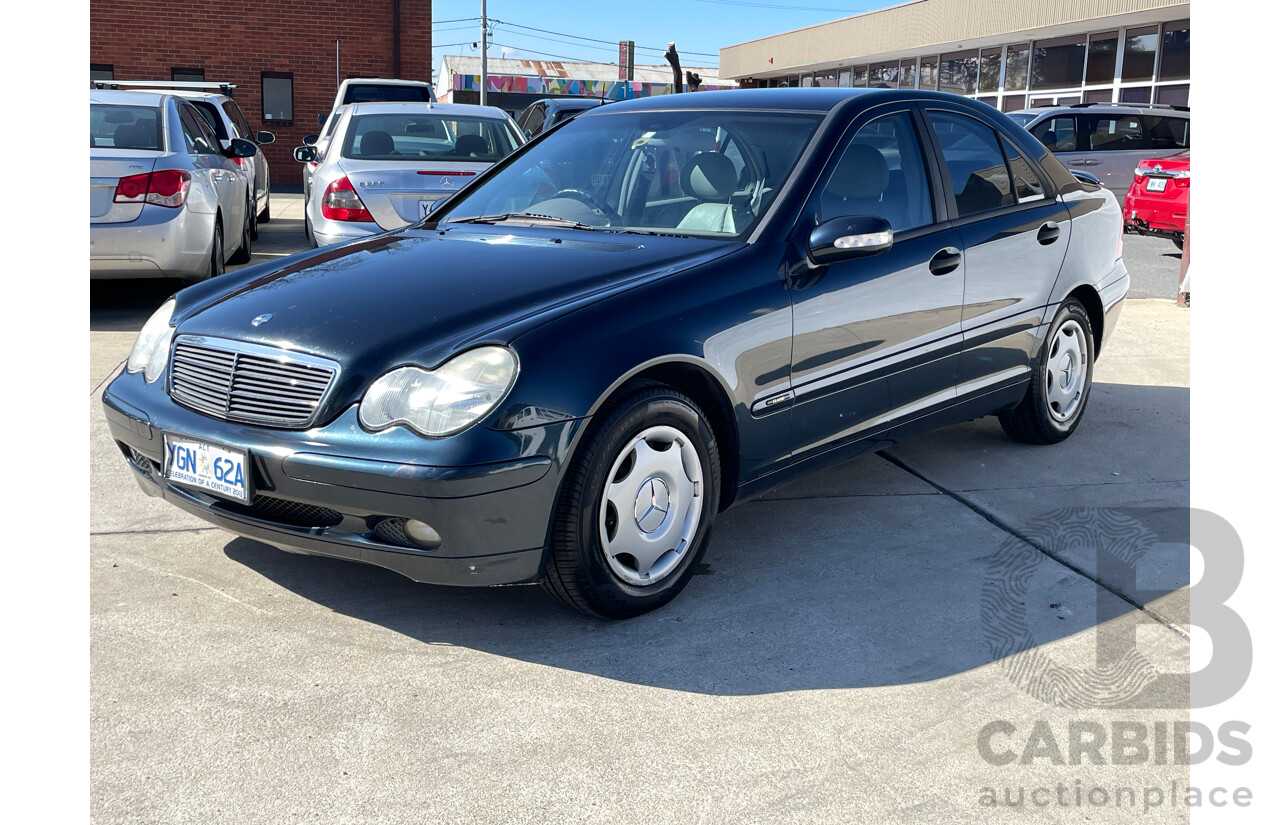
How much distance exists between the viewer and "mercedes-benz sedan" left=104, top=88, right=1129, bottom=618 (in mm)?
3035

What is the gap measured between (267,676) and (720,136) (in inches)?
96.9

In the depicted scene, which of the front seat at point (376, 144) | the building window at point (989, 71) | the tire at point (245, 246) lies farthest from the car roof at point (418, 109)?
the building window at point (989, 71)

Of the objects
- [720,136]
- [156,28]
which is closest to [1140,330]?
[720,136]

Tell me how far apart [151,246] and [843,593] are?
5990 mm

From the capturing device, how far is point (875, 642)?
3.32 meters

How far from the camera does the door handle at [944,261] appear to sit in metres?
4.29

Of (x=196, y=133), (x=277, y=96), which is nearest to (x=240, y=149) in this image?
(x=196, y=133)

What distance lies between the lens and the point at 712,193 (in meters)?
4.07

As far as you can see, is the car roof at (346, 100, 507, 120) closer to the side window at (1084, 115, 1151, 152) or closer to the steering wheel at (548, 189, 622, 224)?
the steering wheel at (548, 189, 622, 224)

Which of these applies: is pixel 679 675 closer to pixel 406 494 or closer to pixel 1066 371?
pixel 406 494

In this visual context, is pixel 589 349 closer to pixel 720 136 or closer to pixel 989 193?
pixel 720 136

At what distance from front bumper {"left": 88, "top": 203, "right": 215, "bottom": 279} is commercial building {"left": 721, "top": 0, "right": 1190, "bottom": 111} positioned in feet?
46.9

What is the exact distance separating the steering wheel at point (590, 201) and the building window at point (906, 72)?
29.6 meters
